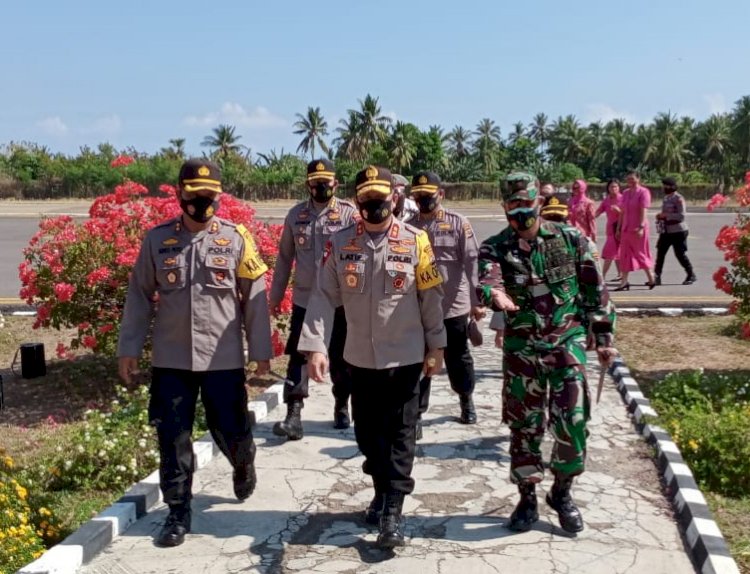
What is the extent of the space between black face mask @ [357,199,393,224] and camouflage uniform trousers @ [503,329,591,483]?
950mm

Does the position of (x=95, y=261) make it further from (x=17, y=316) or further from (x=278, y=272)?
(x=17, y=316)

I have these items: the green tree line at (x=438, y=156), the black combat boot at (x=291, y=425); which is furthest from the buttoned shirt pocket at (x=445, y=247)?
the green tree line at (x=438, y=156)

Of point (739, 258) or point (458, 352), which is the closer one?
point (458, 352)

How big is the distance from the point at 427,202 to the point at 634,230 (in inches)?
311

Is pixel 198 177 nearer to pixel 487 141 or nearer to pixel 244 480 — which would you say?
pixel 244 480

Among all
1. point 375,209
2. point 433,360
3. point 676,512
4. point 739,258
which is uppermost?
point 375,209

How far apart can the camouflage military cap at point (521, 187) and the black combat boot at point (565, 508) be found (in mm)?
1478

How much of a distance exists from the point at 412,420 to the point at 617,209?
397 inches

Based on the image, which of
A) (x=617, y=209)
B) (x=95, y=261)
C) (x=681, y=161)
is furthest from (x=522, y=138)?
(x=95, y=261)

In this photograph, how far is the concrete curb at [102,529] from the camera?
4000 millimetres

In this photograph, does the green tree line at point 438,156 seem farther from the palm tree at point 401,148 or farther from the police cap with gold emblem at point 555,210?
the police cap with gold emblem at point 555,210

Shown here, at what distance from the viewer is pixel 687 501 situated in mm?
4711

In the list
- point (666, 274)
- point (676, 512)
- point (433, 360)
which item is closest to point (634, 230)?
point (666, 274)

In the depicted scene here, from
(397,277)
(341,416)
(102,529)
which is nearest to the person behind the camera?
(397,277)
